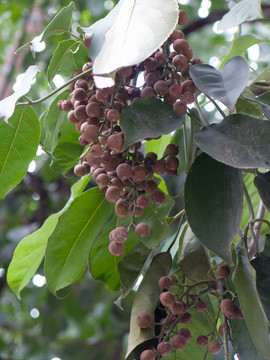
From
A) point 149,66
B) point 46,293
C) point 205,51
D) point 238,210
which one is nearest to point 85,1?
point 205,51

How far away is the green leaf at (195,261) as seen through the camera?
25.0 inches

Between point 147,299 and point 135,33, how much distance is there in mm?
322

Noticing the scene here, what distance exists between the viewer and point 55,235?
71cm

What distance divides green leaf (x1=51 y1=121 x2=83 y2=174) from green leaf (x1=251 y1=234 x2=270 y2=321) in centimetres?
36

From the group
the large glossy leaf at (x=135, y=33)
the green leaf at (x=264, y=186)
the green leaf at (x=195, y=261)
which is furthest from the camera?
the green leaf at (x=195, y=261)

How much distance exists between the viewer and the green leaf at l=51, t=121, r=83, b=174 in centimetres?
81

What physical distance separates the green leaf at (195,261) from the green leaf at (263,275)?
0.07 m

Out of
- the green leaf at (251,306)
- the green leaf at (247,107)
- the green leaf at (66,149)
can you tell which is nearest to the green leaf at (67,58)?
the green leaf at (66,149)

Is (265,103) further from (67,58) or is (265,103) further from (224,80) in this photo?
(67,58)

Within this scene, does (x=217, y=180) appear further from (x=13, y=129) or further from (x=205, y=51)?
(x=205, y=51)

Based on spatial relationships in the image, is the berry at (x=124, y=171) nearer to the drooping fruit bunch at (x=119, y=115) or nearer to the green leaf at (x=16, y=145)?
the drooping fruit bunch at (x=119, y=115)

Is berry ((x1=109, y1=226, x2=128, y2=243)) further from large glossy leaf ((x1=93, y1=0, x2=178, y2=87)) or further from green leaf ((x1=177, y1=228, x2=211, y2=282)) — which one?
large glossy leaf ((x1=93, y1=0, x2=178, y2=87))

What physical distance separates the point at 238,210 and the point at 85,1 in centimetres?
162

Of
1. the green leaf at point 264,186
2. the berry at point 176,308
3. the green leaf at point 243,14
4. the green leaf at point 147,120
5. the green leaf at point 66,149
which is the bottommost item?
the berry at point 176,308
